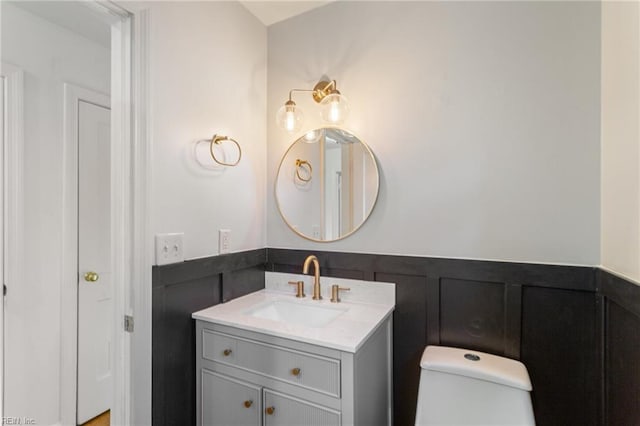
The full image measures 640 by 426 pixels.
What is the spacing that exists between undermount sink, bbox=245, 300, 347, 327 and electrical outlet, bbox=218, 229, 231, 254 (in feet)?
1.10

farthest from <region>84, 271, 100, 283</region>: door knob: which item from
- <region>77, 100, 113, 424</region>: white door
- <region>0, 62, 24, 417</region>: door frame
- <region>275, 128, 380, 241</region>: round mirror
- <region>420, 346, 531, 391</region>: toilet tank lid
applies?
<region>420, 346, 531, 391</region>: toilet tank lid

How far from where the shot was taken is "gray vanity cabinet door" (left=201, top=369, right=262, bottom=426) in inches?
50.3

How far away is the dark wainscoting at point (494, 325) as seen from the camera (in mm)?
1162

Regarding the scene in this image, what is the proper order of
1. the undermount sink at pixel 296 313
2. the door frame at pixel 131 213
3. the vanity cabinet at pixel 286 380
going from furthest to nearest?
1. the undermount sink at pixel 296 313
2. the door frame at pixel 131 213
3. the vanity cabinet at pixel 286 380

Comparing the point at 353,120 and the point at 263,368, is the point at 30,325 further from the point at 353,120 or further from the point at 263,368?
the point at 353,120

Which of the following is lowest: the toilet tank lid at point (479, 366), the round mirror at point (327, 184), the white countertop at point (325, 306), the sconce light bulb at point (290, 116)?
the toilet tank lid at point (479, 366)

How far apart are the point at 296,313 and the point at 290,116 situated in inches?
41.5

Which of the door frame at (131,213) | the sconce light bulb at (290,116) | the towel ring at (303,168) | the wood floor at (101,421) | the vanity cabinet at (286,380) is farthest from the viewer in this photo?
the wood floor at (101,421)

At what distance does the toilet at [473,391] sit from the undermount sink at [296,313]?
484 mm

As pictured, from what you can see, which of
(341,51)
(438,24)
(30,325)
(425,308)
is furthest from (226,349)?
(438,24)

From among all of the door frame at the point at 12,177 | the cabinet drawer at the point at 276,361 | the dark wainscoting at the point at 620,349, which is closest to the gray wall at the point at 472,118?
the dark wainscoting at the point at 620,349

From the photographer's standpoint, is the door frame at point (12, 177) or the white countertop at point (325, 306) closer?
the white countertop at point (325, 306)

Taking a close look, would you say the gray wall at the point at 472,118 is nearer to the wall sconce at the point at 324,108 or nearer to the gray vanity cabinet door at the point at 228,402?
the wall sconce at the point at 324,108

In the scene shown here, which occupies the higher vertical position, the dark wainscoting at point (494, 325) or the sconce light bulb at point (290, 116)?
the sconce light bulb at point (290, 116)
